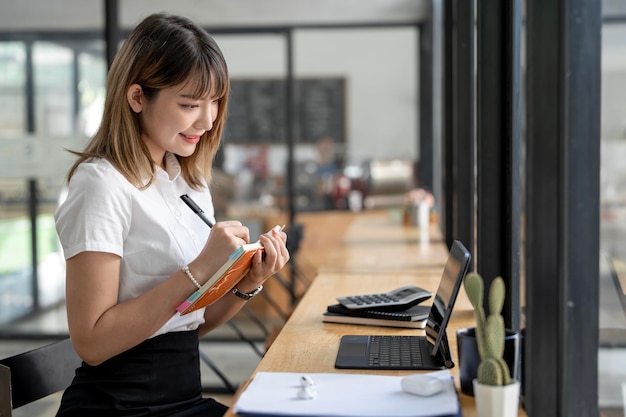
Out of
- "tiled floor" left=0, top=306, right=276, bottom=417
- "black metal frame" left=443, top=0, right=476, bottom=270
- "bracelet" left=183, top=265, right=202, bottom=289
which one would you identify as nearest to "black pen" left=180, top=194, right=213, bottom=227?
"bracelet" left=183, top=265, right=202, bottom=289

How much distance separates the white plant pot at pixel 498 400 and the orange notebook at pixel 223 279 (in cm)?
57

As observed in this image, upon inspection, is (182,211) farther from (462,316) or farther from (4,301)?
(4,301)

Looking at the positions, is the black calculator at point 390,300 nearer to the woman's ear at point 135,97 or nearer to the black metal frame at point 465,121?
the woman's ear at point 135,97

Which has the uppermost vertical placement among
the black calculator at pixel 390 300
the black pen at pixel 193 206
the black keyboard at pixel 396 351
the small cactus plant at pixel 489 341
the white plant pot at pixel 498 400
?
the black pen at pixel 193 206

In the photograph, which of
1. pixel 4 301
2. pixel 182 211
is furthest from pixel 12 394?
pixel 4 301

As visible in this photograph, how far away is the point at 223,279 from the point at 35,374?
0.53 m

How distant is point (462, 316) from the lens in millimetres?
2260

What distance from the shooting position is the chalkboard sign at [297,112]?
6324 mm

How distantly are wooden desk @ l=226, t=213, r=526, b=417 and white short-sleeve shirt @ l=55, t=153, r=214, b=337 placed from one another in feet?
0.80

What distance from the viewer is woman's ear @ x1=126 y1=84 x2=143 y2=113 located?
1.72m

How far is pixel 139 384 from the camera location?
1.73m

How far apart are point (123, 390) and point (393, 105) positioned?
480cm

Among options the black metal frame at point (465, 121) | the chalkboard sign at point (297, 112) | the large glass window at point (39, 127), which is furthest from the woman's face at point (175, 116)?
the chalkboard sign at point (297, 112)

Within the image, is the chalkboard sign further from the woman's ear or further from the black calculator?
the woman's ear
